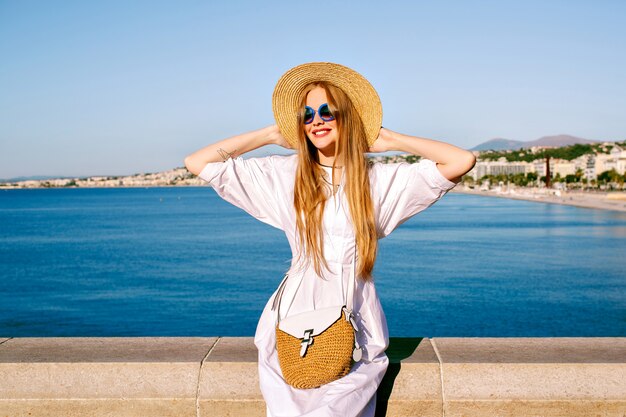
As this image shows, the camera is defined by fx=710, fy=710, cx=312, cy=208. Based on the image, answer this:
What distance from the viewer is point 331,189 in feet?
9.50

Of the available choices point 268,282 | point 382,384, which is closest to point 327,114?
point 382,384

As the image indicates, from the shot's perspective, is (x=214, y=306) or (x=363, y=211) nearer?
(x=363, y=211)

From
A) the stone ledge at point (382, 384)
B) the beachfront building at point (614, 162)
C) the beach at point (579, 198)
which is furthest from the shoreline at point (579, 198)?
the stone ledge at point (382, 384)

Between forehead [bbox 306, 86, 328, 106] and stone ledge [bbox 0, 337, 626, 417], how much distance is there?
3.78ft

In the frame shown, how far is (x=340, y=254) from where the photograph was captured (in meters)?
2.81

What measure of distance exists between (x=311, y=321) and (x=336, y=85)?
970 millimetres

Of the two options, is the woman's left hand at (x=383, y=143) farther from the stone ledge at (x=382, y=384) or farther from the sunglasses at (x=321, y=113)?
the stone ledge at (x=382, y=384)

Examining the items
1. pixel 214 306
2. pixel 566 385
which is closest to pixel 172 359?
pixel 566 385

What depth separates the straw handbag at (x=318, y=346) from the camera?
2576 millimetres

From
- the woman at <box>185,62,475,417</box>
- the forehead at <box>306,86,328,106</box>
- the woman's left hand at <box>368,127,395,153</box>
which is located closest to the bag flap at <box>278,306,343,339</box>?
the woman at <box>185,62,475,417</box>

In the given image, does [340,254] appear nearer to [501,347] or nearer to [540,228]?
[501,347]

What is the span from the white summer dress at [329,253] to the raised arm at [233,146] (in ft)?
0.19

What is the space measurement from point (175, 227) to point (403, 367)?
62043 millimetres

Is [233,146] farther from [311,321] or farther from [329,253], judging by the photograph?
[311,321]
